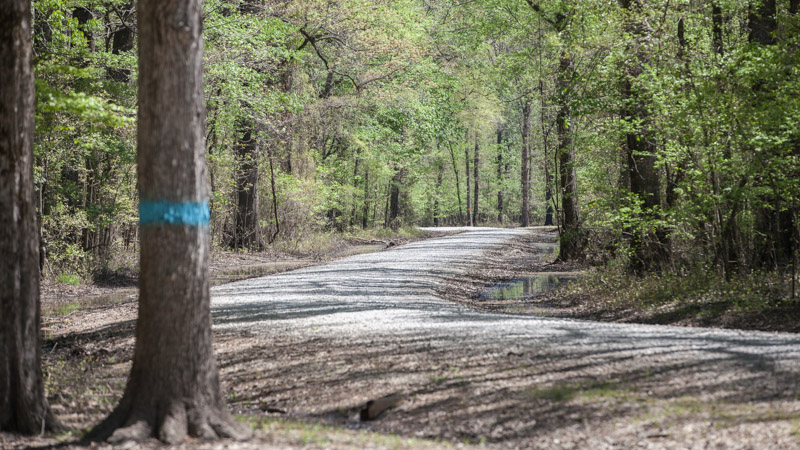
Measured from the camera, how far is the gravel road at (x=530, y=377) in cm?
570

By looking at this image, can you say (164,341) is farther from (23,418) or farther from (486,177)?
(486,177)

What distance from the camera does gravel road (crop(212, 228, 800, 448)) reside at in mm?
5699

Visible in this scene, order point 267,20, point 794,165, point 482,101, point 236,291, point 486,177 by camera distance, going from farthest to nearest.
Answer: point 486,177 < point 482,101 < point 267,20 < point 236,291 < point 794,165

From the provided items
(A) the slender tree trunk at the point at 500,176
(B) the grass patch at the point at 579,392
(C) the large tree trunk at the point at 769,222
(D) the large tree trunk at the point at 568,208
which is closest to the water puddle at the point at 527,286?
(D) the large tree trunk at the point at 568,208

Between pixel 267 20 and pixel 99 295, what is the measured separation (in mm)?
9933

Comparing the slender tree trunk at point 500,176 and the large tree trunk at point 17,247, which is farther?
the slender tree trunk at point 500,176

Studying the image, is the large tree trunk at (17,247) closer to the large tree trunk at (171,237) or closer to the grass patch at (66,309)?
the large tree trunk at (171,237)

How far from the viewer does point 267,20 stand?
23062 millimetres

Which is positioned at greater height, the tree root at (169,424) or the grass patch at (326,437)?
the tree root at (169,424)

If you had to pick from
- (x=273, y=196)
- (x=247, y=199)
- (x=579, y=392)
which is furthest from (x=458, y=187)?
(x=579, y=392)

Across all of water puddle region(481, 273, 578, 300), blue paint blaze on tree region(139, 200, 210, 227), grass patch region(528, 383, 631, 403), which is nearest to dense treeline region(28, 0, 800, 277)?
water puddle region(481, 273, 578, 300)

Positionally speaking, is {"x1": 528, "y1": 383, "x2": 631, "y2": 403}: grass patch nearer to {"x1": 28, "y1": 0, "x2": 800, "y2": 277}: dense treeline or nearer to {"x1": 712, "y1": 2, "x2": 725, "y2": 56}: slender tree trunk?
{"x1": 28, "y1": 0, "x2": 800, "y2": 277}: dense treeline

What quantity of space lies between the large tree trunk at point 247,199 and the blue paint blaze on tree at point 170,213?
22.3 metres

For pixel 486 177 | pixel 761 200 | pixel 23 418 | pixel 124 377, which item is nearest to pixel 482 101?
pixel 486 177
